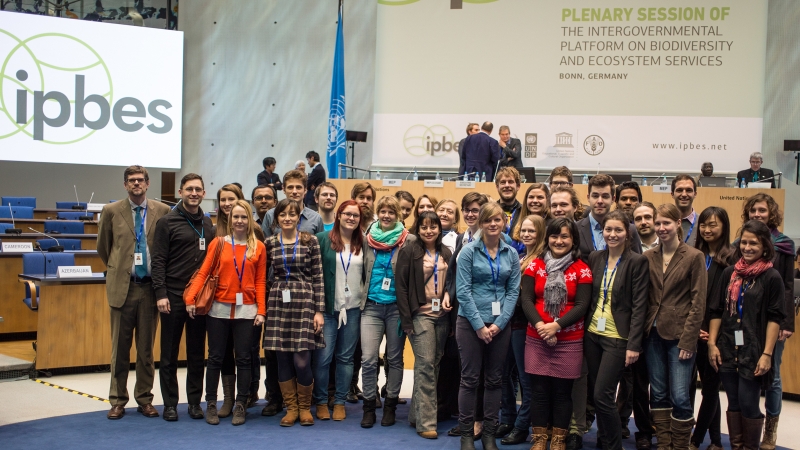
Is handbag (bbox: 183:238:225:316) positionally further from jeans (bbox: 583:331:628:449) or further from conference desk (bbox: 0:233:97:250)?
conference desk (bbox: 0:233:97:250)

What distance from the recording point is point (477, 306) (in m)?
4.21

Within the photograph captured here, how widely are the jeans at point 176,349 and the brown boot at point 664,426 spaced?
278 centimetres

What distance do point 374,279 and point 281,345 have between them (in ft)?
2.33

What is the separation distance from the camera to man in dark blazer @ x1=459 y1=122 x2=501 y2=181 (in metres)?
9.95

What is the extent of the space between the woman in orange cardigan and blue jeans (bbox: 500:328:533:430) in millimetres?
1572

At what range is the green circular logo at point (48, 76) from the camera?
37.7ft

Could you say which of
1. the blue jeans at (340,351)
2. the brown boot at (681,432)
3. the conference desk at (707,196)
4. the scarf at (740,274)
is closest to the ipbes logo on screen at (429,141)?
the conference desk at (707,196)

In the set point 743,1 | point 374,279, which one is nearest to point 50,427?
point 374,279

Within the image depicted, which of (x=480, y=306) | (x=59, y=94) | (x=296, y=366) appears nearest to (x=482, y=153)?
(x=296, y=366)

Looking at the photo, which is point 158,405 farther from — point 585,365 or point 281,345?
point 585,365

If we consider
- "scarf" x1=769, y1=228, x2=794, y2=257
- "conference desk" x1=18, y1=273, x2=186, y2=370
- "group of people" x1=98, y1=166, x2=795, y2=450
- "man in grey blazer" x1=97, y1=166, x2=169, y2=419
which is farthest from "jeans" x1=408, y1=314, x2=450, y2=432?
"conference desk" x1=18, y1=273, x2=186, y2=370

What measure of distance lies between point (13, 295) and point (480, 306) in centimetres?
515

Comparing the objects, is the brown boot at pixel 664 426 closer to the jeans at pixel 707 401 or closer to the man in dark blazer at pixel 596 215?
the jeans at pixel 707 401

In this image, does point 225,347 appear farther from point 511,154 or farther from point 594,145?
point 594,145
